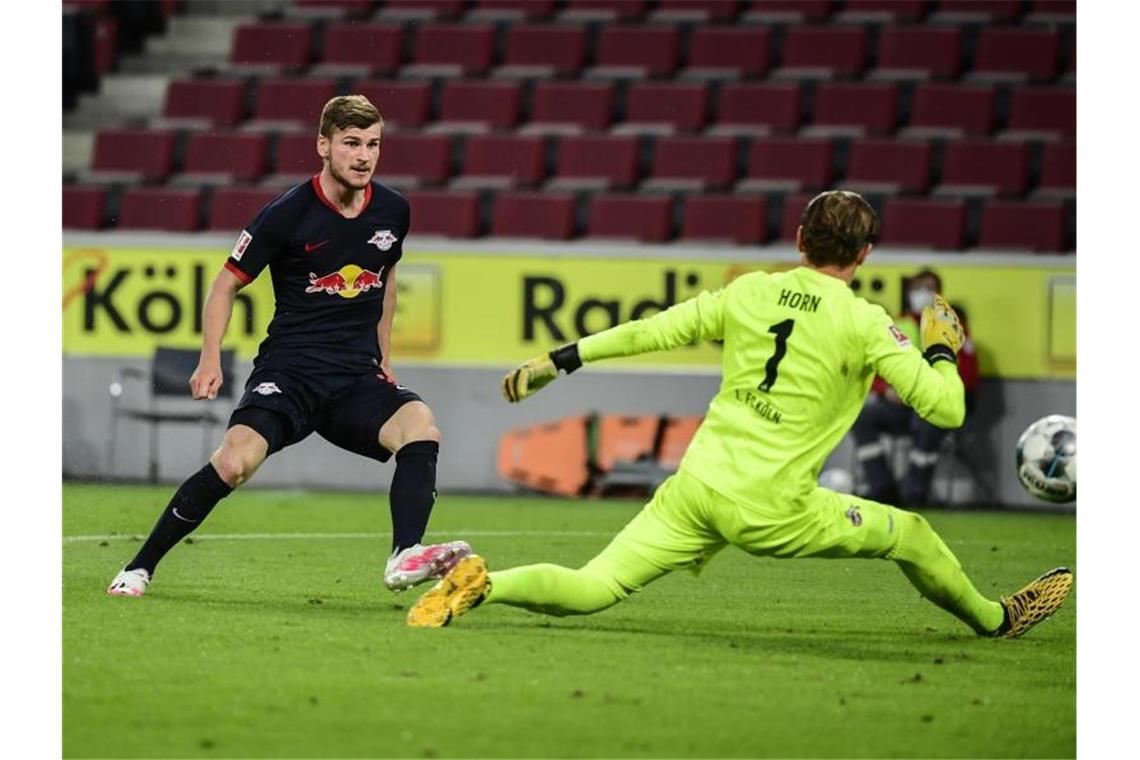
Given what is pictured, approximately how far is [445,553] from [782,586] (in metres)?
1.77

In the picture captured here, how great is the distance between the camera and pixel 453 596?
18.6ft

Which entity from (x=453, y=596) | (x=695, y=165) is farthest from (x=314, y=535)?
(x=695, y=165)

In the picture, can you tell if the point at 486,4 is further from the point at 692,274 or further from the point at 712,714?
the point at 712,714

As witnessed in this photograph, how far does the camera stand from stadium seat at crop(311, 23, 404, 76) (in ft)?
45.6

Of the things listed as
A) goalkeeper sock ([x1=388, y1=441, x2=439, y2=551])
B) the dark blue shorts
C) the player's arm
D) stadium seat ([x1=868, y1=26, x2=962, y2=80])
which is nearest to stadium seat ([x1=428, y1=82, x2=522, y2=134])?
stadium seat ([x1=868, y1=26, x2=962, y2=80])

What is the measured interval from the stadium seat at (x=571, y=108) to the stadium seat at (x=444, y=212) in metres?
1.00

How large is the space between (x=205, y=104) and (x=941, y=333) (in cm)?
922

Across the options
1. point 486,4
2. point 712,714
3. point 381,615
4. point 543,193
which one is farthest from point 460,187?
point 712,714

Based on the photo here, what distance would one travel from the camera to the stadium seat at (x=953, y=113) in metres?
13.2

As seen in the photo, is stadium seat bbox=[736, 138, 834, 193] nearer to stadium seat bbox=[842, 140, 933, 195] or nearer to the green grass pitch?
stadium seat bbox=[842, 140, 933, 195]

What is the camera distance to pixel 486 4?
562 inches

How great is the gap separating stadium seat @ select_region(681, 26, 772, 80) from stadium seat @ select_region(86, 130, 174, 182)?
3467 mm

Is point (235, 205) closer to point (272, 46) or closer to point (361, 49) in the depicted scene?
point (272, 46)

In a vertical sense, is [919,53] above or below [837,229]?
above
